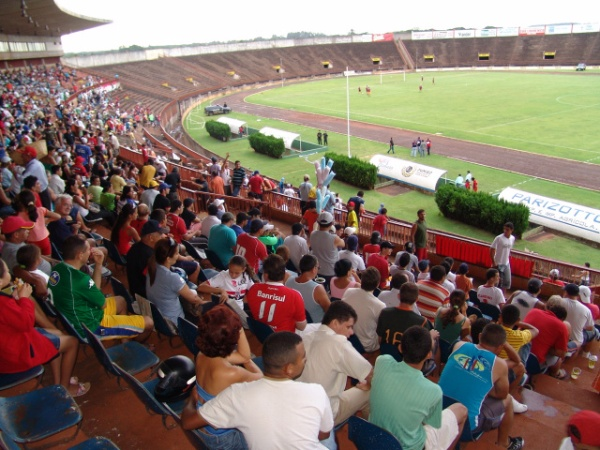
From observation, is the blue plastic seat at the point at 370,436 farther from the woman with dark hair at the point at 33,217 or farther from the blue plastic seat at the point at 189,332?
the woman with dark hair at the point at 33,217

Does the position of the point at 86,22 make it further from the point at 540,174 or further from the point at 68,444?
the point at 68,444

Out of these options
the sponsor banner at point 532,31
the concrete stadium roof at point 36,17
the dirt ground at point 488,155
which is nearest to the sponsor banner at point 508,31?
the sponsor banner at point 532,31

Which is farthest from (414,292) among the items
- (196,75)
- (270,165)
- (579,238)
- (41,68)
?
(196,75)

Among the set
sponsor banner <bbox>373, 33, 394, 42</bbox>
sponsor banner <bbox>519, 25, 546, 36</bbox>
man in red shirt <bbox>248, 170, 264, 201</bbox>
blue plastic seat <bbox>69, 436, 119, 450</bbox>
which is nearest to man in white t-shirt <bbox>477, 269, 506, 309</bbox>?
blue plastic seat <bbox>69, 436, 119, 450</bbox>

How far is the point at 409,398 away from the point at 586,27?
9857 cm

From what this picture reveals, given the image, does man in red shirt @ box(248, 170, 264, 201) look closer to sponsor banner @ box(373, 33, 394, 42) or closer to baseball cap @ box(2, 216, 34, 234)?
baseball cap @ box(2, 216, 34, 234)

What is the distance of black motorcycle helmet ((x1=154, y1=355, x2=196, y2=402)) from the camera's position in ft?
13.2

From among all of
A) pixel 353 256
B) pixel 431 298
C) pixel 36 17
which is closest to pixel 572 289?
pixel 431 298

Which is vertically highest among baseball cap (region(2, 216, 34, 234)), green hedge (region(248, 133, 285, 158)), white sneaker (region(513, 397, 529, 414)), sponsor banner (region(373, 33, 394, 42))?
sponsor banner (region(373, 33, 394, 42))

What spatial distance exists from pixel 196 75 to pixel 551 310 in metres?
79.0

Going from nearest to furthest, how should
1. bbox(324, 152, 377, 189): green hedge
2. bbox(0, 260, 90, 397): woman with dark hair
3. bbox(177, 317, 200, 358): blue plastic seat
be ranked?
1. bbox(0, 260, 90, 397): woman with dark hair
2. bbox(177, 317, 200, 358): blue plastic seat
3. bbox(324, 152, 377, 189): green hedge

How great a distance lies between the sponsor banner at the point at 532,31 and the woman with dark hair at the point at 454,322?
96.9 meters

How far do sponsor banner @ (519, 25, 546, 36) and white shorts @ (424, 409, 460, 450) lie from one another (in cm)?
9920

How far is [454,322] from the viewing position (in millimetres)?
5918
